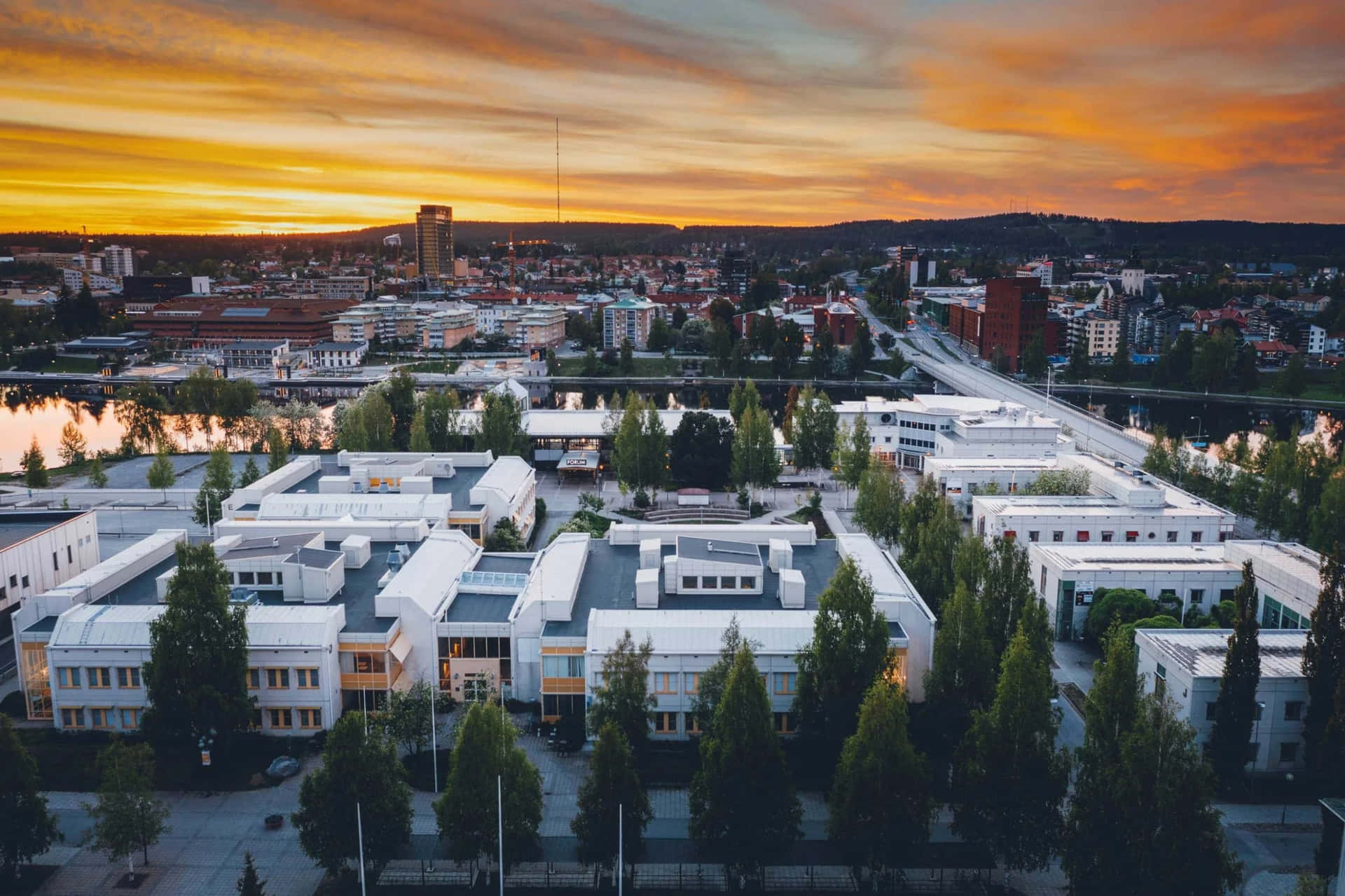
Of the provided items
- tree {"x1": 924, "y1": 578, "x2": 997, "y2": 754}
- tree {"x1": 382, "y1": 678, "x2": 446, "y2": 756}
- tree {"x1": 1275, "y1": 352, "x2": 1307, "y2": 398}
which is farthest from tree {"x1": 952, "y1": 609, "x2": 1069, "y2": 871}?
tree {"x1": 1275, "y1": 352, "x2": 1307, "y2": 398}

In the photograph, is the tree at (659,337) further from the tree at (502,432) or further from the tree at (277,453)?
the tree at (277,453)

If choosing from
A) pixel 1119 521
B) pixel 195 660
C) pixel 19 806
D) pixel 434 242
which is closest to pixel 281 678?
pixel 195 660

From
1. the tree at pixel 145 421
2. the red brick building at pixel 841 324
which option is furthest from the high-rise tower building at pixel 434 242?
the tree at pixel 145 421

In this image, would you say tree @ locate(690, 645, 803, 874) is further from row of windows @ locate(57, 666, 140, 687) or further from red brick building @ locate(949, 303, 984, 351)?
red brick building @ locate(949, 303, 984, 351)

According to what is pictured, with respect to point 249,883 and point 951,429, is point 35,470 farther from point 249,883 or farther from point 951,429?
point 951,429

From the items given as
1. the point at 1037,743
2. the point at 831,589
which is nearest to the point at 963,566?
the point at 831,589
